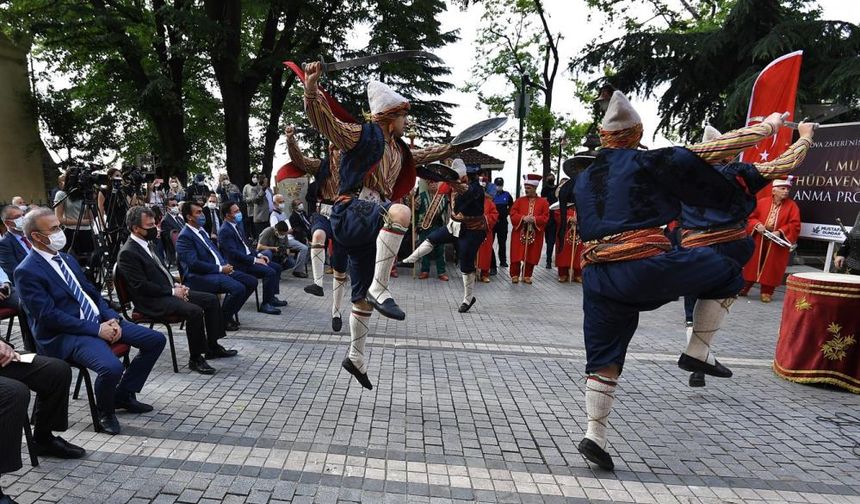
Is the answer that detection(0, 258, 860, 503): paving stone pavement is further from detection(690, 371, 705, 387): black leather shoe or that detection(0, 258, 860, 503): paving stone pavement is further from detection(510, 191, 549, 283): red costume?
detection(510, 191, 549, 283): red costume

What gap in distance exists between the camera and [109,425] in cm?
377

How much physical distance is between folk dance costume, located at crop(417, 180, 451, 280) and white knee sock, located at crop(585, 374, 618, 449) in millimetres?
7918

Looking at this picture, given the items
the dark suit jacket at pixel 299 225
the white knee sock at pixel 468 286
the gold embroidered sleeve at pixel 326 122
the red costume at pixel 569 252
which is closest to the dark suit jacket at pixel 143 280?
the gold embroidered sleeve at pixel 326 122

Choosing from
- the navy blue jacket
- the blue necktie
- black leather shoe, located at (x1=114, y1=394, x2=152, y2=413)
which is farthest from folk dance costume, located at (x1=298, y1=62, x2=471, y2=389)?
the blue necktie

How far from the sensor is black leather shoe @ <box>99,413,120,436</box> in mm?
3760

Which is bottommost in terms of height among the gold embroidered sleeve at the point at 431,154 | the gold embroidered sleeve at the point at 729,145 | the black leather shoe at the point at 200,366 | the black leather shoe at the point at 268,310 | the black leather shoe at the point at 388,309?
the black leather shoe at the point at 268,310

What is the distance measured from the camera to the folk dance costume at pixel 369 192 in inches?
143

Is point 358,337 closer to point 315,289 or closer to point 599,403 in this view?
point 599,403

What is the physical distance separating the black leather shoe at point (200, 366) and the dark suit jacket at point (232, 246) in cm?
266

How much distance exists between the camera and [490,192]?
13281mm

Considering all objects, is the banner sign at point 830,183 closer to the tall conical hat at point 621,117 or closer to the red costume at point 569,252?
the red costume at point 569,252

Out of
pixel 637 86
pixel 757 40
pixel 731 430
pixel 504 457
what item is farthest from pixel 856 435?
pixel 637 86

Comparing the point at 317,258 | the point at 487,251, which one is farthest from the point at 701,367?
the point at 487,251

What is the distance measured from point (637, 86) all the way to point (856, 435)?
46.4ft
